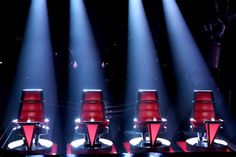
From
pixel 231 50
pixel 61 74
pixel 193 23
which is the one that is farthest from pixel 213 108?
pixel 61 74

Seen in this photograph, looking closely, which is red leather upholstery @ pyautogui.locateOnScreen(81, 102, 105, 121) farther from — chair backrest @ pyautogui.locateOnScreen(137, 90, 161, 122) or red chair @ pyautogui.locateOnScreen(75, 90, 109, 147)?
chair backrest @ pyautogui.locateOnScreen(137, 90, 161, 122)

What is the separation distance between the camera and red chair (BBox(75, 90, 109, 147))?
20.7 feet

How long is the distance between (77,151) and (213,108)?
2868mm

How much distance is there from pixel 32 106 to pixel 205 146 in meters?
3.54

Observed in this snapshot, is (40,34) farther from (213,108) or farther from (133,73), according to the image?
(213,108)

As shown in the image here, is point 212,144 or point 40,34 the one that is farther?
point 40,34

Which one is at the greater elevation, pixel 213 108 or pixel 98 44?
pixel 98 44

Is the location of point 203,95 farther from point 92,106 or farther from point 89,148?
point 89,148

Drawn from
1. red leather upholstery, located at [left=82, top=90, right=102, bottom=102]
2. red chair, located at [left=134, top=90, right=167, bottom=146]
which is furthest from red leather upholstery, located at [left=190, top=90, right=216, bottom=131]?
red leather upholstery, located at [left=82, top=90, right=102, bottom=102]

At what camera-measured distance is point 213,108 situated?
22.1 feet

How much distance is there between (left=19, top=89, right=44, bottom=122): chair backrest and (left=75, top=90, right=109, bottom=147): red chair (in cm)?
76

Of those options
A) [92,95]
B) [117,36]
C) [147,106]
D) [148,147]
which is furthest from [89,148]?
[117,36]

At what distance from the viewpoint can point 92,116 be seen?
6543mm

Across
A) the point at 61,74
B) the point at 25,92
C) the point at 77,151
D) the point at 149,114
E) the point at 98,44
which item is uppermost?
the point at 98,44
